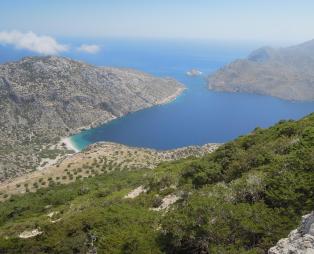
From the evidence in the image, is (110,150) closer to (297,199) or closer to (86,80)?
(297,199)

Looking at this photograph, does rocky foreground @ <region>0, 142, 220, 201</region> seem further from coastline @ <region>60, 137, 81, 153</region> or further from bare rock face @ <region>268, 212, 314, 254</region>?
coastline @ <region>60, 137, 81, 153</region>

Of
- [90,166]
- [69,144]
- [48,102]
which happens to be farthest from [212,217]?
[48,102]

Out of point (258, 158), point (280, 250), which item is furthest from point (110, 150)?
point (280, 250)

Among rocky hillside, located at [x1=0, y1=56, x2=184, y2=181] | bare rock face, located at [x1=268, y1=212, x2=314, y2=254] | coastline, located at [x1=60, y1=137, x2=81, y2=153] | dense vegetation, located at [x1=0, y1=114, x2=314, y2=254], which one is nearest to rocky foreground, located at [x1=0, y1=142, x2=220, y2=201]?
dense vegetation, located at [x1=0, y1=114, x2=314, y2=254]

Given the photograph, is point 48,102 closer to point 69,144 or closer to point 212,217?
point 69,144

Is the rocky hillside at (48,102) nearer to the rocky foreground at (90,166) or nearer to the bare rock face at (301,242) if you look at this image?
the rocky foreground at (90,166)

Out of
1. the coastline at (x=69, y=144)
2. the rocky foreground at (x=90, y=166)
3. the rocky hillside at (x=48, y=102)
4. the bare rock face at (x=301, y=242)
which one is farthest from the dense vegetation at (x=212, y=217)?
the coastline at (x=69, y=144)
